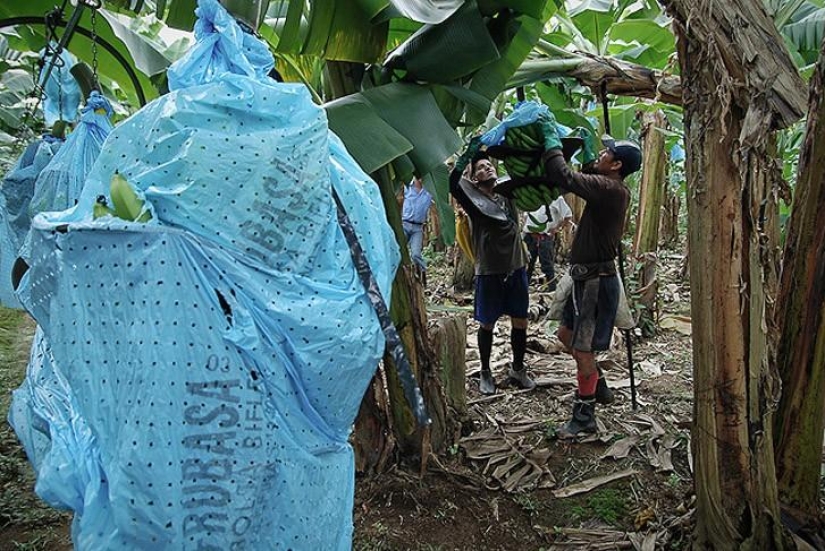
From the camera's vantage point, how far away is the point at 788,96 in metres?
1.86

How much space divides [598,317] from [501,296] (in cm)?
87

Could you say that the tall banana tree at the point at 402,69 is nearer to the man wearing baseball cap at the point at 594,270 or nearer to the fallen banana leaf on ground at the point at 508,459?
the fallen banana leaf on ground at the point at 508,459

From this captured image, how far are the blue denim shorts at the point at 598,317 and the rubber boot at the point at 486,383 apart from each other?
0.91 metres

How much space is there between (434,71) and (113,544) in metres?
1.90

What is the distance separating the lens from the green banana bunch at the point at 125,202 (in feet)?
3.25

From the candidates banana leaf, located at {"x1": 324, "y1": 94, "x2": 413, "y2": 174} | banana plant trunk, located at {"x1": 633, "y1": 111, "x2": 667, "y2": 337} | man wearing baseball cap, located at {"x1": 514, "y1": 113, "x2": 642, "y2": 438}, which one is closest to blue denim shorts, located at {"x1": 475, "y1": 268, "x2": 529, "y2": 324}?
man wearing baseball cap, located at {"x1": 514, "y1": 113, "x2": 642, "y2": 438}

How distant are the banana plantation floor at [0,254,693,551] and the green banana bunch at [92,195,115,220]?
6.25ft

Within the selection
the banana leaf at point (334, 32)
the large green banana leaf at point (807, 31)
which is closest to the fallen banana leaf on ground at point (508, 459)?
the banana leaf at point (334, 32)

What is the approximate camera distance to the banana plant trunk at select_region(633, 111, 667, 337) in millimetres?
5688

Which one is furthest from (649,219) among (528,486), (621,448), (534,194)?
(528,486)

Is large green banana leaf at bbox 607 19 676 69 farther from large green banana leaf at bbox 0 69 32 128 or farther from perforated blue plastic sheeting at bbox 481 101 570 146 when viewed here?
large green banana leaf at bbox 0 69 32 128

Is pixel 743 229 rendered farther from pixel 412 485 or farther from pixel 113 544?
pixel 113 544

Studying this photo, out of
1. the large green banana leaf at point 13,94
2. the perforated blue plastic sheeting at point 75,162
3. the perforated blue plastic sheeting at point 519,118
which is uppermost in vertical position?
the large green banana leaf at point 13,94

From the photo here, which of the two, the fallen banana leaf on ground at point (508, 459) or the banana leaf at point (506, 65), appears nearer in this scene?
the banana leaf at point (506, 65)
